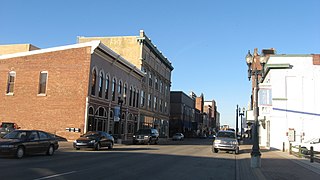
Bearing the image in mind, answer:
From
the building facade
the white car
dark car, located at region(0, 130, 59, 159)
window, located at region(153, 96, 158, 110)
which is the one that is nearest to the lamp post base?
dark car, located at region(0, 130, 59, 159)

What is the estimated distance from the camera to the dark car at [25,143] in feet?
55.6

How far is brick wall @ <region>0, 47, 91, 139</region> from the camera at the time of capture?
3609 cm

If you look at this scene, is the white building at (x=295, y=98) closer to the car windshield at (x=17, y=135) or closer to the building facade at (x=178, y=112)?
the car windshield at (x=17, y=135)

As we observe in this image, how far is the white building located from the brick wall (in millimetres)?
18184

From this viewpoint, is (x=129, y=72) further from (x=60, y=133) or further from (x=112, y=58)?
(x=60, y=133)

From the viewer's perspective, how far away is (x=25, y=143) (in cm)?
1780

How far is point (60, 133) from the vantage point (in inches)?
1411

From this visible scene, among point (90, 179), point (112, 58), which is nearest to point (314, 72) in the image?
point (112, 58)

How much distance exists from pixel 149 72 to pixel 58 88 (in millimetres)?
24534

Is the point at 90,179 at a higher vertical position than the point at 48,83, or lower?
lower

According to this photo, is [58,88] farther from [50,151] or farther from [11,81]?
[50,151]

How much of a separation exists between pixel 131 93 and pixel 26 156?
31849mm

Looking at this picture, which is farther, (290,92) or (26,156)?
(290,92)

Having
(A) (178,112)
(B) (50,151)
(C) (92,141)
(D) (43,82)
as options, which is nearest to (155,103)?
(A) (178,112)
